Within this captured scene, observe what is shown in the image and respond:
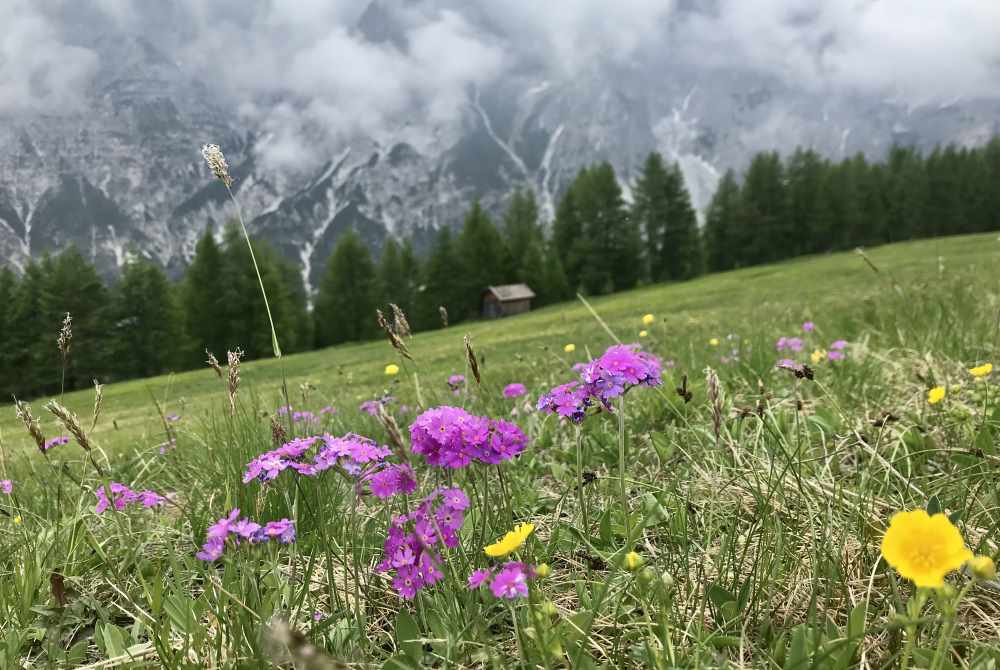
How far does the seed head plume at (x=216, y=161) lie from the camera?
5.63 ft

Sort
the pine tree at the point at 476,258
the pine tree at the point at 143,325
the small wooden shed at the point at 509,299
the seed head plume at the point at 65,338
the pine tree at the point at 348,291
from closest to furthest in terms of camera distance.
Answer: the seed head plume at the point at 65,338, the pine tree at the point at 143,325, the small wooden shed at the point at 509,299, the pine tree at the point at 476,258, the pine tree at the point at 348,291

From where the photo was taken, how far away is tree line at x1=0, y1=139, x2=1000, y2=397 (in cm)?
3788

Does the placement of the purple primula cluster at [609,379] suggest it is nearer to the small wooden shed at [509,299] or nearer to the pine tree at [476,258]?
the small wooden shed at [509,299]

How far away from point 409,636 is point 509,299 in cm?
4556

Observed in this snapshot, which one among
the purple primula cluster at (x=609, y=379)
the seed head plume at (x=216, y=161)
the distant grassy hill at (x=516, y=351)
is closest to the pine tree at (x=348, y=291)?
the distant grassy hill at (x=516, y=351)

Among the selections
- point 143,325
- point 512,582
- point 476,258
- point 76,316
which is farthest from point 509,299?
point 512,582

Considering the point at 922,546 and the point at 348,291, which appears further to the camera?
the point at 348,291

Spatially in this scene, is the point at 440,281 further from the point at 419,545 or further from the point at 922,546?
the point at 922,546

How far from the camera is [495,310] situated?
→ 48156mm

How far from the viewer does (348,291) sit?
4897cm

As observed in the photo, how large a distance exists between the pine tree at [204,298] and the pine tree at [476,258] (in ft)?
60.4

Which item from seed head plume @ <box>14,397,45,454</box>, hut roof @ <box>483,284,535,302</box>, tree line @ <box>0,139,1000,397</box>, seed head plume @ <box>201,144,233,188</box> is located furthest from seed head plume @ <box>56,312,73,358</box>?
hut roof @ <box>483,284,535,302</box>

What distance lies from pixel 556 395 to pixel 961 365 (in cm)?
223

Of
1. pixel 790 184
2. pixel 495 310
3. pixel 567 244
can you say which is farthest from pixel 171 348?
pixel 790 184
